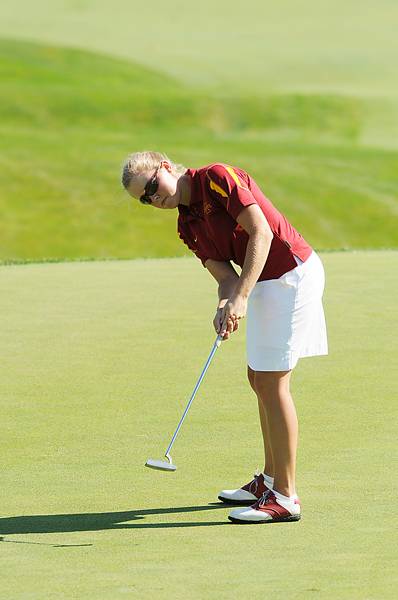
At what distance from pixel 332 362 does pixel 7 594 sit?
467 cm

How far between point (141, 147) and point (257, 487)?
1092 inches

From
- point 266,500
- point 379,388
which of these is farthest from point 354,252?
point 266,500

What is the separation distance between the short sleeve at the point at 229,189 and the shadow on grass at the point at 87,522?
1220mm

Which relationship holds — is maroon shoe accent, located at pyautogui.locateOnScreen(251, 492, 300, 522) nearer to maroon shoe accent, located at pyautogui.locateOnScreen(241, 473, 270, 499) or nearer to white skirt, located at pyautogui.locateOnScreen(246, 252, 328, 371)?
maroon shoe accent, located at pyautogui.locateOnScreen(241, 473, 270, 499)

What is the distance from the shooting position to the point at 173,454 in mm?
6324

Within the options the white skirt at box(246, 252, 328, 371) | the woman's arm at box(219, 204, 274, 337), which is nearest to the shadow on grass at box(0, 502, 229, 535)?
the white skirt at box(246, 252, 328, 371)

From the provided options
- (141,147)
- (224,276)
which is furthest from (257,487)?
(141,147)

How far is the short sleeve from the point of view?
17.0 feet

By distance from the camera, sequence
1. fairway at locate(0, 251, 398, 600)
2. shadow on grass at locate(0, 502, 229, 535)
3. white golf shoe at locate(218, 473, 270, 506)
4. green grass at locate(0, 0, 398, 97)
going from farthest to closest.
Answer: green grass at locate(0, 0, 398, 97) < white golf shoe at locate(218, 473, 270, 506) < shadow on grass at locate(0, 502, 229, 535) < fairway at locate(0, 251, 398, 600)

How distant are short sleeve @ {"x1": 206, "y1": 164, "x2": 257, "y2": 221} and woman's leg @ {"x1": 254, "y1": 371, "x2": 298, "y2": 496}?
72cm

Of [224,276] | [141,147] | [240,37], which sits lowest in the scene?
[224,276]

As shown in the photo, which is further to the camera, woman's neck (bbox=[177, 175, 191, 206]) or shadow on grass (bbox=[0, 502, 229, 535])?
woman's neck (bbox=[177, 175, 191, 206])

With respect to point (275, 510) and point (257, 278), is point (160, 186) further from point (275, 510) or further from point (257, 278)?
point (275, 510)

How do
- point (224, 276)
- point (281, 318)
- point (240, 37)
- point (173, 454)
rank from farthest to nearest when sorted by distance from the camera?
1. point (240, 37)
2. point (173, 454)
3. point (224, 276)
4. point (281, 318)
